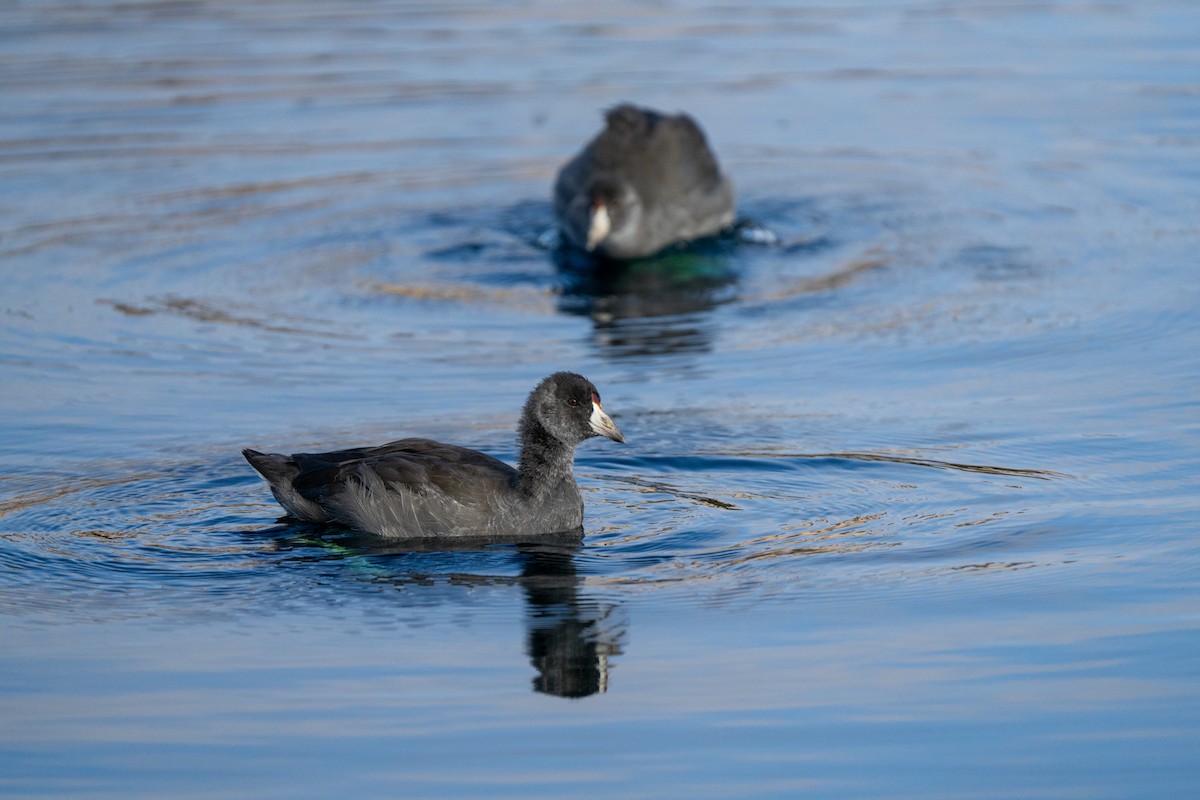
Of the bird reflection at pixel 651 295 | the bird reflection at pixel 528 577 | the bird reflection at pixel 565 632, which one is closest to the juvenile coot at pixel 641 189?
the bird reflection at pixel 651 295

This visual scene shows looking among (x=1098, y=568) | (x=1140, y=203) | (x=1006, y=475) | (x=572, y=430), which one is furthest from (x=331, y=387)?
(x=1140, y=203)

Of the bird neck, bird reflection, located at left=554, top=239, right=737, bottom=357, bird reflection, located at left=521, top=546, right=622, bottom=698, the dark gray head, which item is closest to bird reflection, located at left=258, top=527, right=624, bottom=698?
bird reflection, located at left=521, top=546, right=622, bottom=698

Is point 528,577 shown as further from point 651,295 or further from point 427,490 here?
point 651,295

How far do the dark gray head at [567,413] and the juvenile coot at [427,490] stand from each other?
0.02m

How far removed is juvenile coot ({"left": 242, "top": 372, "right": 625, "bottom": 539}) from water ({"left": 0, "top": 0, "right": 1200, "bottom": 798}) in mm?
167

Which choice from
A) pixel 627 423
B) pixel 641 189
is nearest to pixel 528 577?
pixel 627 423

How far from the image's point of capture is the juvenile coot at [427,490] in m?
7.70

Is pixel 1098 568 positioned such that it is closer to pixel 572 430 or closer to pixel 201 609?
pixel 572 430

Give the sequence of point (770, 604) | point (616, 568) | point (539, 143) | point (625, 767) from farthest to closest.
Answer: point (539, 143)
point (616, 568)
point (770, 604)
point (625, 767)

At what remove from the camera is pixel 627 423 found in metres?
9.20

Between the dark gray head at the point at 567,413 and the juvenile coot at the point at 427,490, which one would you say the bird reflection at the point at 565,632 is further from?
the dark gray head at the point at 567,413

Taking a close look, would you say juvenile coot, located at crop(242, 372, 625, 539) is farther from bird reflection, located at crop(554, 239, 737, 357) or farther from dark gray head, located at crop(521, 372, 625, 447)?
bird reflection, located at crop(554, 239, 737, 357)

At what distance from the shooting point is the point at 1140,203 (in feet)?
43.4

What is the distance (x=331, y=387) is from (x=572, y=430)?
230cm
